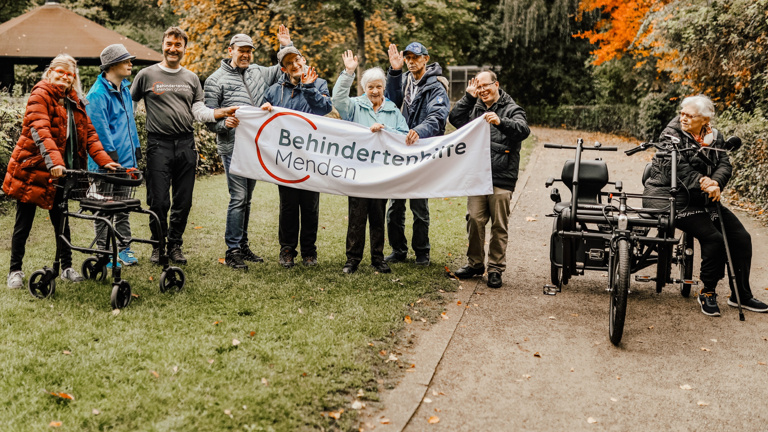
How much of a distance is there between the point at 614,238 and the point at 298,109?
133 inches

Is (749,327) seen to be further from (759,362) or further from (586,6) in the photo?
(586,6)

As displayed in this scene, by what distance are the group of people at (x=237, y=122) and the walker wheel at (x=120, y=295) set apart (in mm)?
701

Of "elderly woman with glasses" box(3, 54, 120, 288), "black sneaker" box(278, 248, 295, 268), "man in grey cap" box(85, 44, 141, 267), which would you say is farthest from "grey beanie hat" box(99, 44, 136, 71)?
"black sneaker" box(278, 248, 295, 268)

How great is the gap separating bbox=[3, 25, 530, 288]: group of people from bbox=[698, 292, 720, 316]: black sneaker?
1.88 meters

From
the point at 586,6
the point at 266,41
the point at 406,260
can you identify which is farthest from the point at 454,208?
the point at 586,6

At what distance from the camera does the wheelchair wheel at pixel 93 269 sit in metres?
6.37

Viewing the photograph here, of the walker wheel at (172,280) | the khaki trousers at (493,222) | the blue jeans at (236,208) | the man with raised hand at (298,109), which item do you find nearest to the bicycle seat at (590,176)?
the khaki trousers at (493,222)

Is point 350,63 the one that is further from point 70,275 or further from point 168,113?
point 70,275

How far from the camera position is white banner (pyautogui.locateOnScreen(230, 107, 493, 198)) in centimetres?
702

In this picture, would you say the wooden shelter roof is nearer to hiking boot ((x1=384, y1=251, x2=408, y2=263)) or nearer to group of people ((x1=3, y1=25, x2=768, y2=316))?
group of people ((x1=3, y1=25, x2=768, y2=316))

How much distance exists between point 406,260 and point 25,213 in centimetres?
385

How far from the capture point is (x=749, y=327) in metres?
5.97

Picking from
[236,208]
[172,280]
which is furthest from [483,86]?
[172,280]

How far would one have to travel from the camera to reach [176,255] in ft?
24.0
